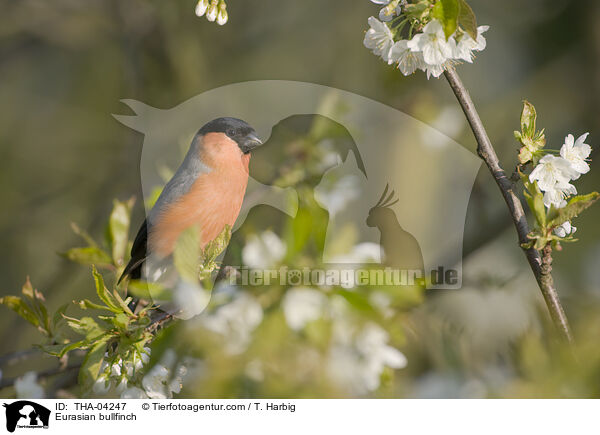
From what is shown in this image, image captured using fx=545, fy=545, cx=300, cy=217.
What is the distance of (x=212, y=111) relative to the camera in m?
1.13

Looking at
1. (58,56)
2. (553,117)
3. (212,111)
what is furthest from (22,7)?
(553,117)

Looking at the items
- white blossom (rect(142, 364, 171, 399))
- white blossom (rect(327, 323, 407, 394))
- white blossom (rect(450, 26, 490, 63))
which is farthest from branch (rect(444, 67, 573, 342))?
white blossom (rect(142, 364, 171, 399))

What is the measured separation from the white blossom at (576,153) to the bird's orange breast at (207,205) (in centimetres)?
53

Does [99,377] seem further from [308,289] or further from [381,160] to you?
[381,160]

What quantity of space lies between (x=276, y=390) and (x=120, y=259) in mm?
490

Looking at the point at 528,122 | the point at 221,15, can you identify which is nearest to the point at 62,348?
the point at 221,15

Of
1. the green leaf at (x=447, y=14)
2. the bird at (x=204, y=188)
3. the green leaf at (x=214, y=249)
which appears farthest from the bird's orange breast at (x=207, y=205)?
the green leaf at (x=447, y=14)

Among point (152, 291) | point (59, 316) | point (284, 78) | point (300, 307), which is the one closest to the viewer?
point (300, 307)

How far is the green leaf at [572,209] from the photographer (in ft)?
2.15

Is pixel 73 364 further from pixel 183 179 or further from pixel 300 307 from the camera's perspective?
pixel 300 307

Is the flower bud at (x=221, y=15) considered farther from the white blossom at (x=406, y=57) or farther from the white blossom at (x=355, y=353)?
the white blossom at (x=355, y=353)

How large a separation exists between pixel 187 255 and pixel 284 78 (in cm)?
112

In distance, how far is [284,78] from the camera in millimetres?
1644
